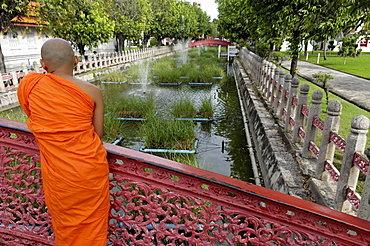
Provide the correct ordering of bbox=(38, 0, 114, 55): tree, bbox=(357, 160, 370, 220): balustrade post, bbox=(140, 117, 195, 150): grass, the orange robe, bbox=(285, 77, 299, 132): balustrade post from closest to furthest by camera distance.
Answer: the orange robe → bbox=(357, 160, 370, 220): balustrade post → bbox=(285, 77, 299, 132): balustrade post → bbox=(140, 117, 195, 150): grass → bbox=(38, 0, 114, 55): tree

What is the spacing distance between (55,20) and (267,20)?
35.0ft

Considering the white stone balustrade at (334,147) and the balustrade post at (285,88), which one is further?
the balustrade post at (285,88)

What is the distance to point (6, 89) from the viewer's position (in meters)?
10.6

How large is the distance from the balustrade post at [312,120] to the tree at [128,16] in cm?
1975

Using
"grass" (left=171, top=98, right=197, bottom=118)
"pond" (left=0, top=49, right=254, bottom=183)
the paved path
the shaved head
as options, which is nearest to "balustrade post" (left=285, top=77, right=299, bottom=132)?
"pond" (left=0, top=49, right=254, bottom=183)

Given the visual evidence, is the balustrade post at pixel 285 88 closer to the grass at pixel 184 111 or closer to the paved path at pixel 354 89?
the grass at pixel 184 111

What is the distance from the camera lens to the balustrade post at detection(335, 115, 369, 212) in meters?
2.81

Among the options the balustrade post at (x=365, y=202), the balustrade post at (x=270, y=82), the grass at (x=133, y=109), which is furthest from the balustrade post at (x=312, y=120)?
the grass at (x=133, y=109)

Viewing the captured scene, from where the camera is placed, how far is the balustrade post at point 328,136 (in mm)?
3399

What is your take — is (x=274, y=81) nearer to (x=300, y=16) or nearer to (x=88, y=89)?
(x=300, y=16)

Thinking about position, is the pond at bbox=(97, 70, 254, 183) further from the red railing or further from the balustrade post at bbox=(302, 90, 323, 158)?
the red railing

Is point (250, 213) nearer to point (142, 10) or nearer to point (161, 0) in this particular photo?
point (142, 10)

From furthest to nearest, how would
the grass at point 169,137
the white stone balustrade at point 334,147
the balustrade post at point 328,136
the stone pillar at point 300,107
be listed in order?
the grass at point 169,137 < the stone pillar at point 300,107 < the balustrade post at point 328,136 < the white stone balustrade at point 334,147

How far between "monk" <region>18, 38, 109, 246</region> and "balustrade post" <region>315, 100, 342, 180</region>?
9.11 ft
